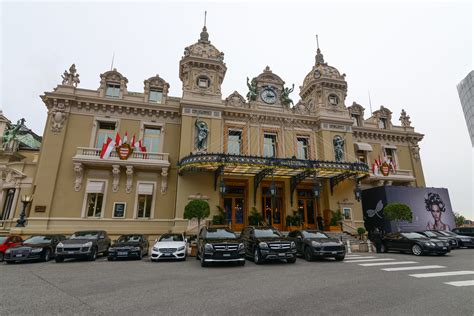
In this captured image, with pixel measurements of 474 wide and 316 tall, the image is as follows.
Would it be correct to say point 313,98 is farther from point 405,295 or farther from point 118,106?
point 405,295

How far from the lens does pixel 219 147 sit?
72.2 feet

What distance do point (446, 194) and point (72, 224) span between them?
3489cm

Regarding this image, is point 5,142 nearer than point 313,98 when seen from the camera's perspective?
Yes

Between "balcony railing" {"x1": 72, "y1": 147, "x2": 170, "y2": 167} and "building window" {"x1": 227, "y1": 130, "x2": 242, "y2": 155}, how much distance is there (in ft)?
19.1

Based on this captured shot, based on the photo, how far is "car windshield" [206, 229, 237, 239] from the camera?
12.1 metres

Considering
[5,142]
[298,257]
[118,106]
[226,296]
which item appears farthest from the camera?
[5,142]

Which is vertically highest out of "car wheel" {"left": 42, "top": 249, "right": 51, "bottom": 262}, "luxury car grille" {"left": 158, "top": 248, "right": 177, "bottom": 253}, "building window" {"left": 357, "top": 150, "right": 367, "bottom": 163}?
"building window" {"left": 357, "top": 150, "right": 367, "bottom": 163}

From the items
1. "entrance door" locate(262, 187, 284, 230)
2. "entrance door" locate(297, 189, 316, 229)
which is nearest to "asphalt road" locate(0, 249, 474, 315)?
"entrance door" locate(262, 187, 284, 230)

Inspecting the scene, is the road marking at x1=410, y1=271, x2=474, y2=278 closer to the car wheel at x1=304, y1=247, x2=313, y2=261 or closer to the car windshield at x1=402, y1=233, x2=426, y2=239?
the car wheel at x1=304, y1=247, x2=313, y2=261

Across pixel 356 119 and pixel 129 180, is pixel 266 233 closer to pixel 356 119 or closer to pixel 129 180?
pixel 129 180

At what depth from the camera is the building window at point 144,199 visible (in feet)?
66.3

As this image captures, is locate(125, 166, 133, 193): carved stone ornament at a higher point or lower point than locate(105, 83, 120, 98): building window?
lower

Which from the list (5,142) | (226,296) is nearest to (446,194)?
(226,296)

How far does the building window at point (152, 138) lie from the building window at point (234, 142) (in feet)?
21.3
